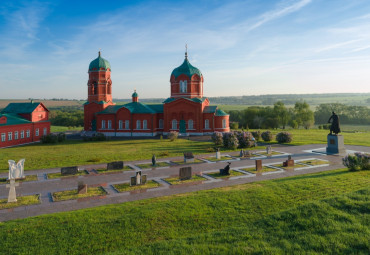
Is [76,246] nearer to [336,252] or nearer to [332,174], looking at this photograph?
[336,252]

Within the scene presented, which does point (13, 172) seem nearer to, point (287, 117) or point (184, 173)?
point (184, 173)

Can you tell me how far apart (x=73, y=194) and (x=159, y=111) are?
3181 cm

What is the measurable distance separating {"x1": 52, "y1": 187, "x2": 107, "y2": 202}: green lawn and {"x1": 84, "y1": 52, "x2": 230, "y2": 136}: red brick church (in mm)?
28276

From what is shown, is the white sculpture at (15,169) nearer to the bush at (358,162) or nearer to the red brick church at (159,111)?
the bush at (358,162)

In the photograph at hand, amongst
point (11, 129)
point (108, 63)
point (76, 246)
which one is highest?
point (108, 63)

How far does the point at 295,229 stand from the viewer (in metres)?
8.45

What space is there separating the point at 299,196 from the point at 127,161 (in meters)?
14.5

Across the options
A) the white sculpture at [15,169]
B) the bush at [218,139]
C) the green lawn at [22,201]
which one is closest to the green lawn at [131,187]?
the green lawn at [22,201]

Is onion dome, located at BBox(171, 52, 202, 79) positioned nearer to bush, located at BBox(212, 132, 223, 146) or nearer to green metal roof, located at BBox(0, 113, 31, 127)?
Result: bush, located at BBox(212, 132, 223, 146)

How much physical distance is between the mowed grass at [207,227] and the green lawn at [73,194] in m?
2.59

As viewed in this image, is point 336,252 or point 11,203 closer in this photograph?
point 336,252

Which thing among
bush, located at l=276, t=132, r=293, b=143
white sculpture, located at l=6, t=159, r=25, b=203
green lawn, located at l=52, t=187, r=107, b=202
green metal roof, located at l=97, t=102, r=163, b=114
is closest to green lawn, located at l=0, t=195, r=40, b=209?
white sculpture, located at l=6, t=159, r=25, b=203

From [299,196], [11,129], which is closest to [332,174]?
[299,196]

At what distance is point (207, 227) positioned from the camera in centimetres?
901
